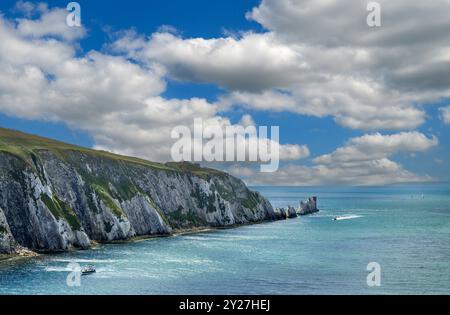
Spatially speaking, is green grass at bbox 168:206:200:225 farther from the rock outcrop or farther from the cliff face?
the rock outcrop

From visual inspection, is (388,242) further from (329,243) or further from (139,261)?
(139,261)

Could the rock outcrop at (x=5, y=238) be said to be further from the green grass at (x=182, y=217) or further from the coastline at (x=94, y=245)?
the green grass at (x=182, y=217)

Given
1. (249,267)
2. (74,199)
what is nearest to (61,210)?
(74,199)

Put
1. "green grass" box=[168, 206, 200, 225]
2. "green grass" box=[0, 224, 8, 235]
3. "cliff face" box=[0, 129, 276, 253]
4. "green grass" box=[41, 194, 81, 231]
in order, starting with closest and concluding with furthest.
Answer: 1. "green grass" box=[0, 224, 8, 235]
2. "cliff face" box=[0, 129, 276, 253]
3. "green grass" box=[41, 194, 81, 231]
4. "green grass" box=[168, 206, 200, 225]

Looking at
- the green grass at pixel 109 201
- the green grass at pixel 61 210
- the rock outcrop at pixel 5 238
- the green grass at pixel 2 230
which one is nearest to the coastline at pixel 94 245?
the rock outcrop at pixel 5 238

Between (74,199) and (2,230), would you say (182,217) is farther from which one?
(2,230)

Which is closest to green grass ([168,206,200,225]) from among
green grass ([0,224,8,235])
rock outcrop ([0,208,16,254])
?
rock outcrop ([0,208,16,254])

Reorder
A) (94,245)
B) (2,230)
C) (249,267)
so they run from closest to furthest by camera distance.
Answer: (249,267) → (2,230) → (94,245)
